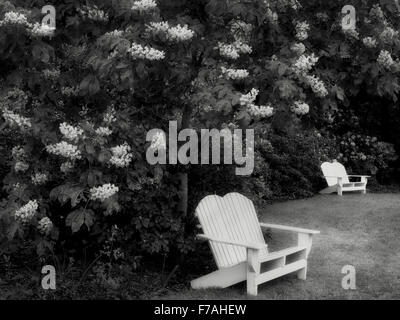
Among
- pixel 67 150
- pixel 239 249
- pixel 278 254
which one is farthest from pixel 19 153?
pixel 278 254

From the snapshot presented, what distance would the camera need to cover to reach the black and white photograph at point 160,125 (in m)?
4.21

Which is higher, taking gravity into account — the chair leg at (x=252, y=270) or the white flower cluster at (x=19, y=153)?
the white flower cluster at (x=19, y=153)

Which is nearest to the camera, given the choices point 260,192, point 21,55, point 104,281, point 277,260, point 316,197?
point 21,55

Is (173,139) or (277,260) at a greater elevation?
(173,139)

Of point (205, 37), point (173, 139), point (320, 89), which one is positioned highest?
point (205, 37)

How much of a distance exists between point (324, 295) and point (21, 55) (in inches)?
120

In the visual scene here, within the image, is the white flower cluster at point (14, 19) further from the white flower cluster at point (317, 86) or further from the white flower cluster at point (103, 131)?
the white flower cluster at point (317, 86)

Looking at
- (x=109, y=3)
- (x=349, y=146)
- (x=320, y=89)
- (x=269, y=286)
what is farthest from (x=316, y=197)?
(x=109, y=3)

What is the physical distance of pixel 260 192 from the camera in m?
7.85

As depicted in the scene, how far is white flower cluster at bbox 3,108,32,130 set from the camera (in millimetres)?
4191

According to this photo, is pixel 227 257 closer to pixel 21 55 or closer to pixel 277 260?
pixel 277 260

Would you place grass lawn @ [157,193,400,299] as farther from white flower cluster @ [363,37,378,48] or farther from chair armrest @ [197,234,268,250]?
white flower cluster @ [363,37,378,48]

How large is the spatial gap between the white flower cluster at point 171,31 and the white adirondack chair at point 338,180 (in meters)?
6.70

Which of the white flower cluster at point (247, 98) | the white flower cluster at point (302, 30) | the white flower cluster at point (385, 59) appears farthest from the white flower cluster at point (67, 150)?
the white flower cluster at point (385, 59)
